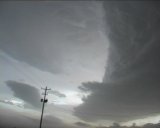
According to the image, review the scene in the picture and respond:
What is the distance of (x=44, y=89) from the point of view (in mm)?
66812

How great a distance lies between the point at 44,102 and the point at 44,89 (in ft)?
15.0

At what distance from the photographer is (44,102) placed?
208ft

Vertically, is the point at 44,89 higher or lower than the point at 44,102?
higher
